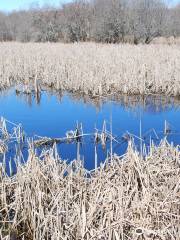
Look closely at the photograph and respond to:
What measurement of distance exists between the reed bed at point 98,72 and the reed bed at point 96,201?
18.3 feet

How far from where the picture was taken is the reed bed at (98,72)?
370 inches

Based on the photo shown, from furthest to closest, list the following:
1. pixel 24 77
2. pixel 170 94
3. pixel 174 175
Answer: pixel 24 77, pixel 170 94, pixel 174 175

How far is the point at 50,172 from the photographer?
A: 3672 millimetres

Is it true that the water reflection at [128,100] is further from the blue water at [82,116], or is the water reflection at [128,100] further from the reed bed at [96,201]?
the reed bed at [96,201]

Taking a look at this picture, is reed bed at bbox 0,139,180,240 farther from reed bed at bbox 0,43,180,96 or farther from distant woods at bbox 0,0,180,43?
distant woods at bbox 0,0,180,43

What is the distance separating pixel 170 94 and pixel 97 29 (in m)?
15.4

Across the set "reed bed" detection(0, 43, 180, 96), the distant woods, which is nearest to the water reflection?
"reed bed" detection(0, 43, 180, 96)

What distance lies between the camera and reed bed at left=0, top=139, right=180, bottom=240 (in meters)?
2.99

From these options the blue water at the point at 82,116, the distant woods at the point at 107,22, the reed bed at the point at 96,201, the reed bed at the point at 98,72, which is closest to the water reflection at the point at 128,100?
the blue water at the point at 82,116

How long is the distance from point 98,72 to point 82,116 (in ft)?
8.77

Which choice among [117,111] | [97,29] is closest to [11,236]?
[117,111]

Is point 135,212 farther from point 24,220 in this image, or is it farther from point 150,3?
point 150,3

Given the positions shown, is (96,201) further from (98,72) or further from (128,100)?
(98,72)

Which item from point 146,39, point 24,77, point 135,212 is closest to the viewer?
point 135,212
